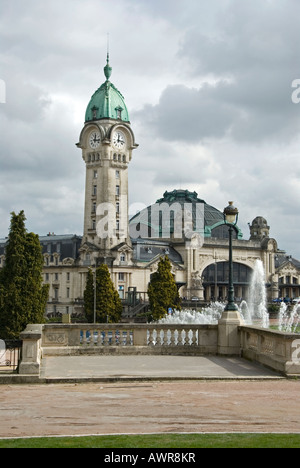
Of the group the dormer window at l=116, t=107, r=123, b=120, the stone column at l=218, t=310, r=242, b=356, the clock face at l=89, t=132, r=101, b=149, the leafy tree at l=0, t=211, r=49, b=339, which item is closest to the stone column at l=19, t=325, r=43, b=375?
the stone column at l=218, t=310, r=242, b=356

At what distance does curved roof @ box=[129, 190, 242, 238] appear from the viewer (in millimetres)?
131125

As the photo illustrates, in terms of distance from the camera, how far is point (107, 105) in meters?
112

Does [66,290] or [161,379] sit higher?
[66,290]

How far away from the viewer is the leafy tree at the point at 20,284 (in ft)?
174

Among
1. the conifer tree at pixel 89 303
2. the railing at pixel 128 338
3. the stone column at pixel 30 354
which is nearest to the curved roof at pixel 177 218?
the conifer tree at pixel 89 303

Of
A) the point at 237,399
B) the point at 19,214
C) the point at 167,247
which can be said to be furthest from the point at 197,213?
the point at 237,399

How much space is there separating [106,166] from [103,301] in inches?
1174

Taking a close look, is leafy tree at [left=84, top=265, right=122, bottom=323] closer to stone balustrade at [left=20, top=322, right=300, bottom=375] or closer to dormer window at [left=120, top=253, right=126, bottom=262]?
dormer window at [left=120, top=253, right=126, bottom=262]

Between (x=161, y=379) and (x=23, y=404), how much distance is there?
4437 millimetres

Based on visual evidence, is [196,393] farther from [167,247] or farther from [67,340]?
[167,247]

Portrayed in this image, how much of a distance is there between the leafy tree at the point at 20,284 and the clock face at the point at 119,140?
5876cm

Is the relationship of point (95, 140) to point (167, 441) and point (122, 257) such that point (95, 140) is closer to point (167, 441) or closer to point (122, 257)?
point (122, 257)

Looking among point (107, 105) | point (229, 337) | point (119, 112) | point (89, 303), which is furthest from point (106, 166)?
point (229, 337)
